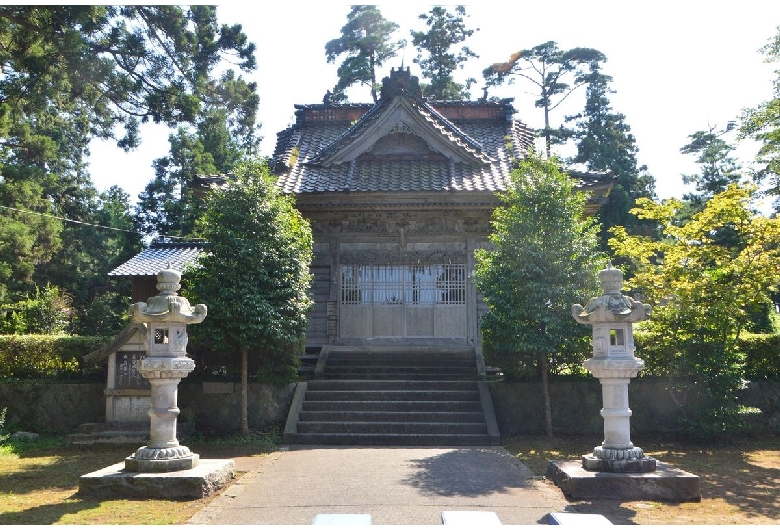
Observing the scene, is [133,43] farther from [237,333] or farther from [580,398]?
[580,398]

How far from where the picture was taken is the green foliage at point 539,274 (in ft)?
38.1

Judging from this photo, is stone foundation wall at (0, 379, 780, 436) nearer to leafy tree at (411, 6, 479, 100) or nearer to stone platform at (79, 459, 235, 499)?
stone platform at (79, 459, 235, 499)

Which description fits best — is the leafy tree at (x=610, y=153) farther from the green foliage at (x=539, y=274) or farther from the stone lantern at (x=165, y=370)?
the stone lantern at (x=165, y=370)

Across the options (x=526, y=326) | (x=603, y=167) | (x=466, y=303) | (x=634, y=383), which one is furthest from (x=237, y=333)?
(x=603, y=167)

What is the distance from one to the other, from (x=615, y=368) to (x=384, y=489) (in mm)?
3264

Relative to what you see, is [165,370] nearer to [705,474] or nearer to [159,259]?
[705,474]

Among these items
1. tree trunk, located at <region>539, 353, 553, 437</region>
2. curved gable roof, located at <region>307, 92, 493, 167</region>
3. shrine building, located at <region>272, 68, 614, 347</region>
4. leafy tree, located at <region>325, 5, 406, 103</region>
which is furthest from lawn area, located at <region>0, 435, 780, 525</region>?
leafy tree, located at <region>325, 5, 406, 103</region>

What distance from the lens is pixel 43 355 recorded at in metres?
13.4

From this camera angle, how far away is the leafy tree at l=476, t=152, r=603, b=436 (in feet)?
38.1

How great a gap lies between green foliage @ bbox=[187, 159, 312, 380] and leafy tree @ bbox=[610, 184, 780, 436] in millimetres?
6418

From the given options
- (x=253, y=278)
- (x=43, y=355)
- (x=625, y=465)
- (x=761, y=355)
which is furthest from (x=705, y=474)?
(x=43, y=355)

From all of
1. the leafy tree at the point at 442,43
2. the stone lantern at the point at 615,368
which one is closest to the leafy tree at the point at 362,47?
the leafy tree at the point at 442,43

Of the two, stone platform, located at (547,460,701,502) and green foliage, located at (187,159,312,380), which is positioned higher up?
green foliage, located at (187,159,312,380)

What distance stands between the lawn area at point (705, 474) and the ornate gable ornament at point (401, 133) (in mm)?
8708
